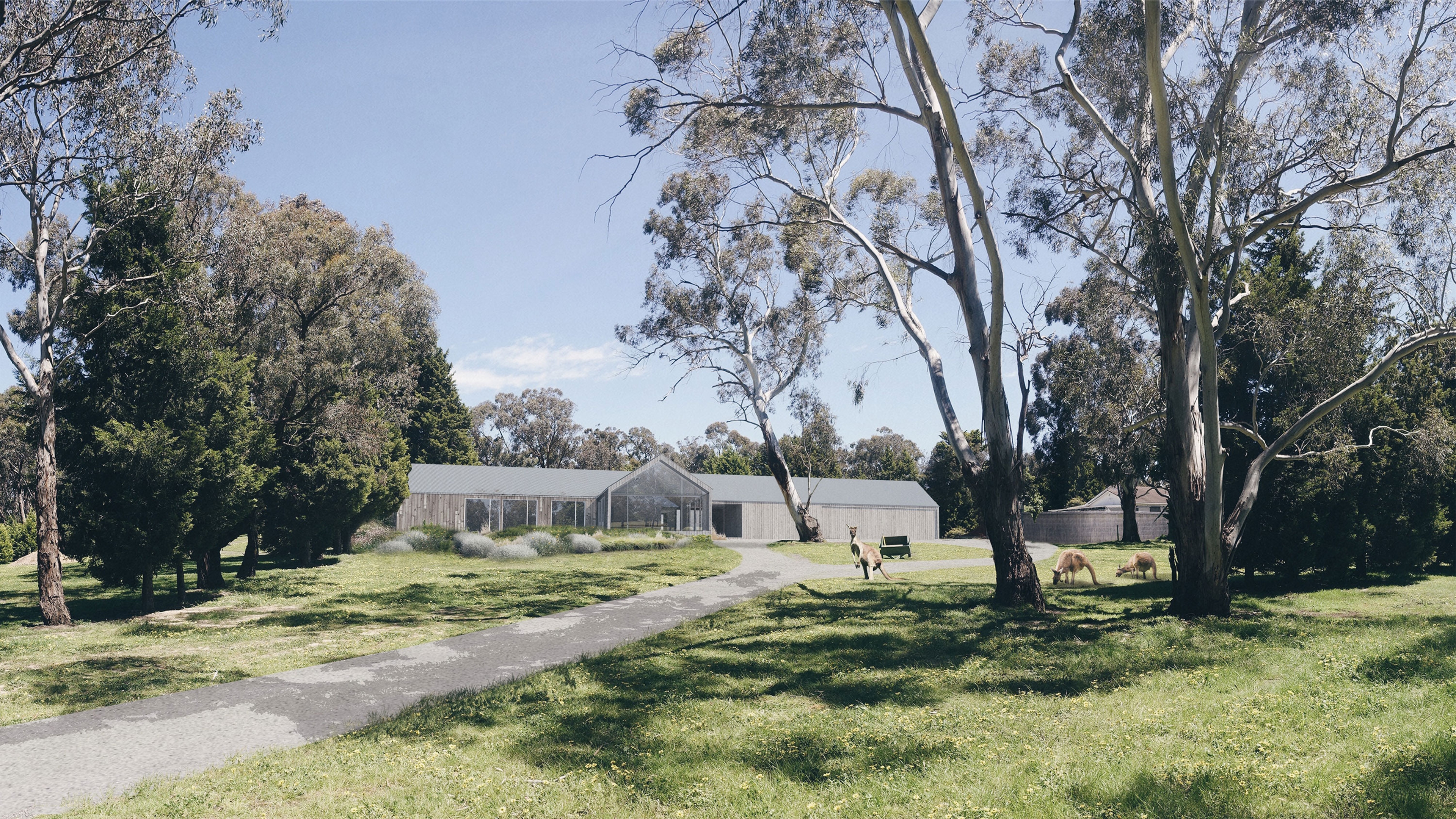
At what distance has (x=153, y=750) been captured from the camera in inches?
245

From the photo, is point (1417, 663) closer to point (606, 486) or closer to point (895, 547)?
point (895, 547)

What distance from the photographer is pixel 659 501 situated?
4312cm

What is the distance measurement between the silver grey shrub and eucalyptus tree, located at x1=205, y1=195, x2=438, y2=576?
620 cm

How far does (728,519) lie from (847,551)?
72.7 feet

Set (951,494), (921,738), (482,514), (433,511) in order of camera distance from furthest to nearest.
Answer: (951,494), (482,514), (433,511), (921,738)

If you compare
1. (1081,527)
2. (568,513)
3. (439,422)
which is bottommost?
(1081,527)

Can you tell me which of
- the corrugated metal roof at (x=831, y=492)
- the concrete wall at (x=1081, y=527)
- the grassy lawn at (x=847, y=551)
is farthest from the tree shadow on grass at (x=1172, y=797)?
the concrete wall at (x=1081, y=527)

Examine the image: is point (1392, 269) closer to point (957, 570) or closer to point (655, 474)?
point (957, 570)

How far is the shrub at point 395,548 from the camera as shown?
31605 mm

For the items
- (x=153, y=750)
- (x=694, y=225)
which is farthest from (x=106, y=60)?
(x=694, y=225)

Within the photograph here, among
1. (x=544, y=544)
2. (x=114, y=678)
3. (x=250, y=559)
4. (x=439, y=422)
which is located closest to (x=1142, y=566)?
(x=114, y=678)

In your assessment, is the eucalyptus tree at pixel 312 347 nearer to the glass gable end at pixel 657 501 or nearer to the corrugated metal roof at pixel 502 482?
the corrugated metal roof at pixel 502 482

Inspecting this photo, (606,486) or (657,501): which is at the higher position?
(606,486)

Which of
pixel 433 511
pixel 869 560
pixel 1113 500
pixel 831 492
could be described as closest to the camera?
pixel 869 560
